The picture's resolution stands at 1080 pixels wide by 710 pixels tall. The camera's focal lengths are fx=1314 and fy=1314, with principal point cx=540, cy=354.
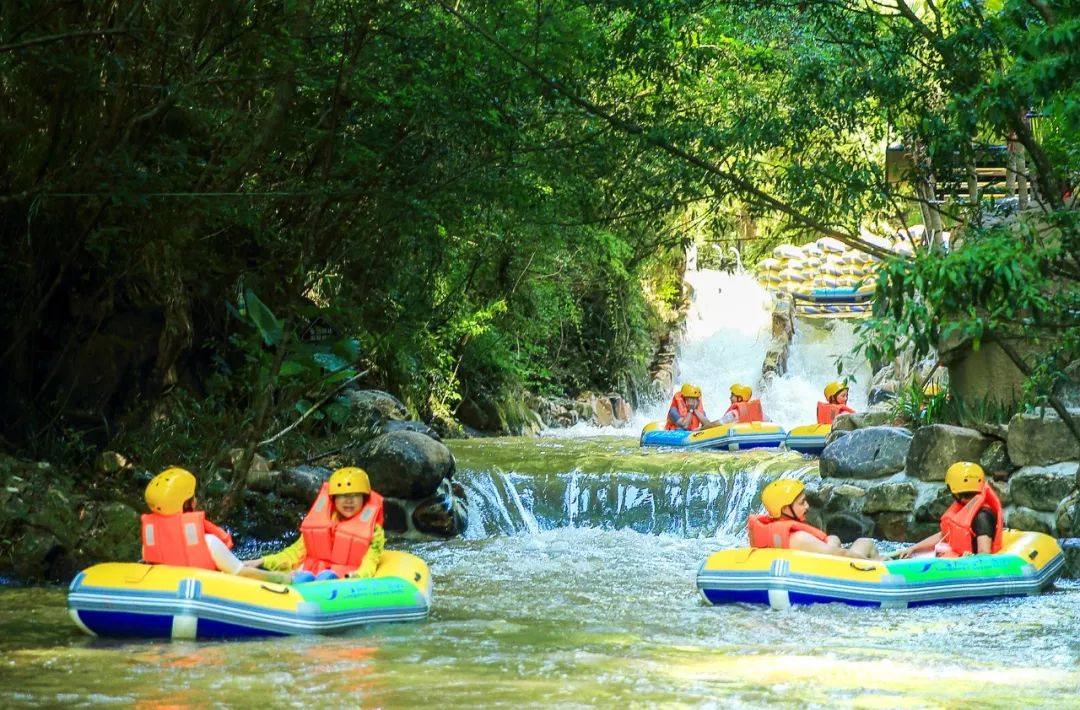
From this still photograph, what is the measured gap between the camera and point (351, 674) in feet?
20.4

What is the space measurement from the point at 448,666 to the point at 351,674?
0.50m

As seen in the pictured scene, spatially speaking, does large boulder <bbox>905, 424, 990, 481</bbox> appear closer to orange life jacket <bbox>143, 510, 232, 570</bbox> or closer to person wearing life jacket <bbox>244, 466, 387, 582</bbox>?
person wearing life jacket <bbox>244, 466, 387, 582</bbox>

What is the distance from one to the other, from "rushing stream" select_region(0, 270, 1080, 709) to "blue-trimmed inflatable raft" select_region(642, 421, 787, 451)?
480 cm

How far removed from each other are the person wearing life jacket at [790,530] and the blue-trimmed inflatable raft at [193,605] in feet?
9.14

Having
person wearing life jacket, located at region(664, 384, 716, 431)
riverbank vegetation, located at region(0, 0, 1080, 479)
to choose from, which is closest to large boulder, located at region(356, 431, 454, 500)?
riverbank vegetation, located at region(0, 0, 1080, 479)

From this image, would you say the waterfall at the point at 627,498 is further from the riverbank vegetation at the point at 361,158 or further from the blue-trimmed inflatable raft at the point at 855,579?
the blue-trimmed inflatable raft at the point at 855,579

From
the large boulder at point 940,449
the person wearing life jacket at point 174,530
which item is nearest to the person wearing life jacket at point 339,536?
the person wearing life jacket at point 174,530

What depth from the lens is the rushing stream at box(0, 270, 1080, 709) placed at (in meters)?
5.67

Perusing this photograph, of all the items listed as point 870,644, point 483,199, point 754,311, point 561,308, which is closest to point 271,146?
point 483,199

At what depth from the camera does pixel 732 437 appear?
1638 cm

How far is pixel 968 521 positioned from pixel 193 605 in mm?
5147

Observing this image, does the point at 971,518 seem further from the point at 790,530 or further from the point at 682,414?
the point at 682,414

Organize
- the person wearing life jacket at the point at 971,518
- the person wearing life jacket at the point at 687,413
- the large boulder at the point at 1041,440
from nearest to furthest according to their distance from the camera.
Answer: the person wearing life jacket at the point at 971,518
the large boulder at the point at 1041,440
the person wearing life jacket at the point at 687,413

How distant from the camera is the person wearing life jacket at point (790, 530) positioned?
338 inches
